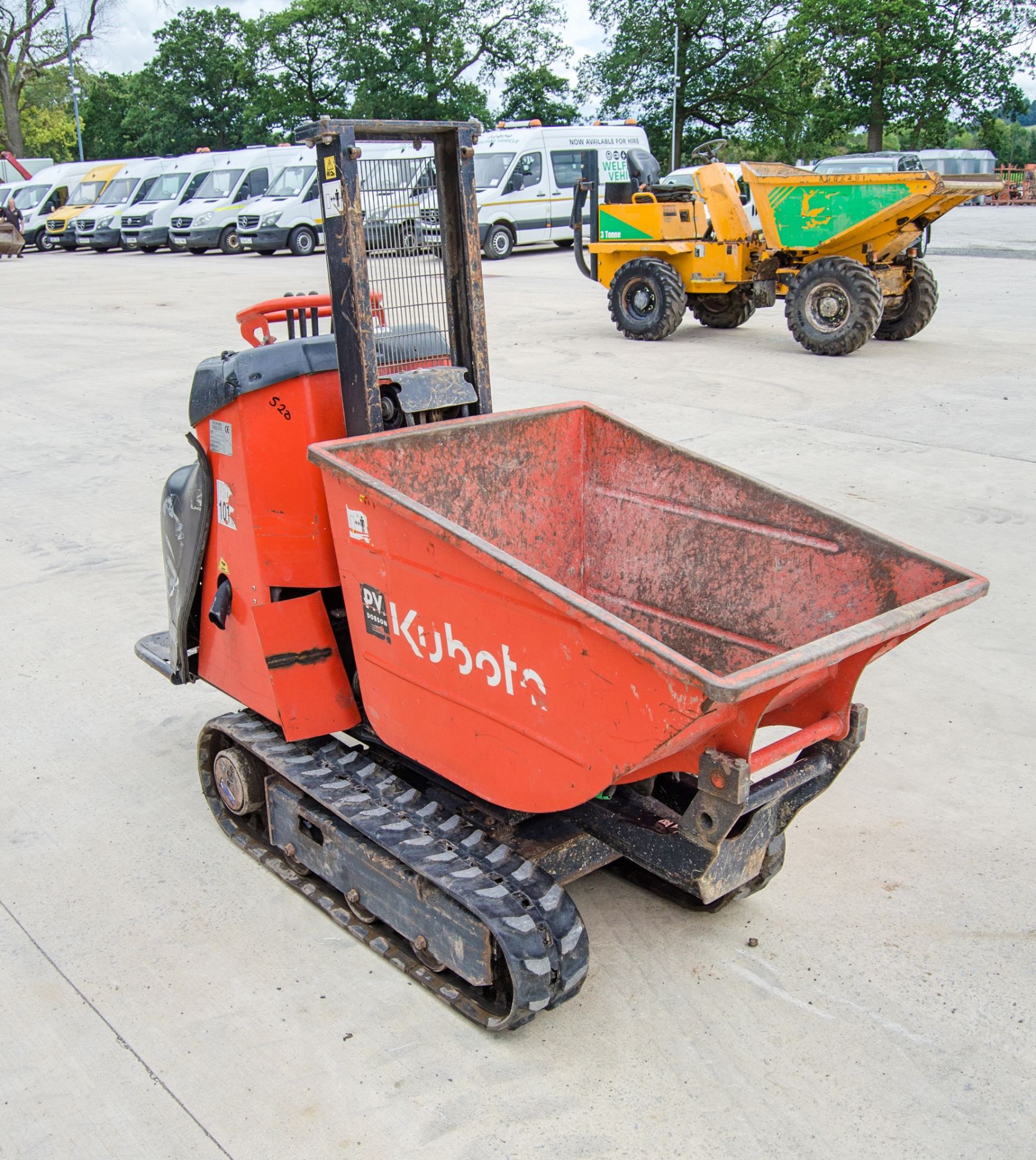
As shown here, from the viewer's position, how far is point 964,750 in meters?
4.32

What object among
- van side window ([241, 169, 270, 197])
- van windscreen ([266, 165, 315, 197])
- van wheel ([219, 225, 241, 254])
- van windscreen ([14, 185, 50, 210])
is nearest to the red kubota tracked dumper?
van windscreen ([266, 165, 315, 197])

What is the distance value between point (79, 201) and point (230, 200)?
7.05 metres

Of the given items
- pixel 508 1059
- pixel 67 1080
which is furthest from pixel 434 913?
pixel 67 1080

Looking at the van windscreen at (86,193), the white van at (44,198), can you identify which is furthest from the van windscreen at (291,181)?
the white van at (44,198)

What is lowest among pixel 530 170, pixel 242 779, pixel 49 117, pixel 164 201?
pixel 242 779

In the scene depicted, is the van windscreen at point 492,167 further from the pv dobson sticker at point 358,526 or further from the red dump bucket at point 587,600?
the pv dobson sticker at point 358,526

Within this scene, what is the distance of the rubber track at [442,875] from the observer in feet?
9.29

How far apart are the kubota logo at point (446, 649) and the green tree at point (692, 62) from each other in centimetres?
4119

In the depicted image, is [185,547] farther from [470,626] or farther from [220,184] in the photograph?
[220,184]

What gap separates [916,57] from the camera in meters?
40.6

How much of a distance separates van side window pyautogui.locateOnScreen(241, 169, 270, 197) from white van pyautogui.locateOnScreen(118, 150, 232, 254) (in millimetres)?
1167

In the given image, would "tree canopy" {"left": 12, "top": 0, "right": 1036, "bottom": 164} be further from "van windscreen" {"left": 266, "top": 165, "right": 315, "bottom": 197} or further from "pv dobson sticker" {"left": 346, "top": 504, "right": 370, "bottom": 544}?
"pv dobson sticker" {"left": 346, "top": 504, "right": 370, "bottom": 544}

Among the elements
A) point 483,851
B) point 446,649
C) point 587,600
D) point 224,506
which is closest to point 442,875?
point 483,851

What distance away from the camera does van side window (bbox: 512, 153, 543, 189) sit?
21.7 metres
